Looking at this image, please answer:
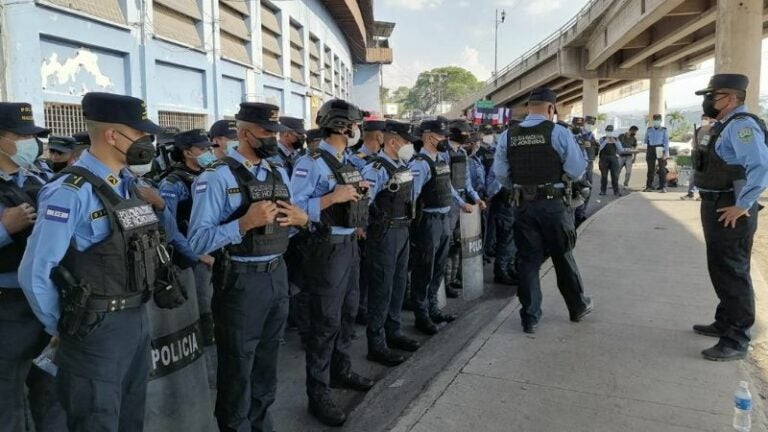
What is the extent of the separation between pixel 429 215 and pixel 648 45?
25437 mm

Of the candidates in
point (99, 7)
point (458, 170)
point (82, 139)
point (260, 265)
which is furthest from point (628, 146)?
point (260, 265)

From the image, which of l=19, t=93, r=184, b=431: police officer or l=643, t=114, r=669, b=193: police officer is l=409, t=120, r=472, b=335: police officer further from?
l=643, t=114, r=669, b=193: police officer

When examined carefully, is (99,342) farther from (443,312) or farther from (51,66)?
(51,66)

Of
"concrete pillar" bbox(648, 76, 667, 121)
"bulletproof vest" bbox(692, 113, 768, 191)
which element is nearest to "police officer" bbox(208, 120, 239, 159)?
"bulletproof vest" bbox(692, 113, 768, 191)

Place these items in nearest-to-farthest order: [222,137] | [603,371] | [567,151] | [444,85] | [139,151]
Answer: [139,151]
[603,371]
[567,151]
[222,137]
[444,85]

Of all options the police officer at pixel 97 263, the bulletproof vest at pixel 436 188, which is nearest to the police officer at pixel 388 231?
the bulletproof vest at pixel 436 188

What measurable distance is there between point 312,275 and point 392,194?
113 centimetres

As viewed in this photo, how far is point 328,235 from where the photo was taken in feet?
12.1

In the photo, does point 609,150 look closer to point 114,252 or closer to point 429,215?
point 429,215

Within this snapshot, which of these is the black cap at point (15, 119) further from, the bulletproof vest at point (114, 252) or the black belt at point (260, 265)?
the black belt at point (260, 265)

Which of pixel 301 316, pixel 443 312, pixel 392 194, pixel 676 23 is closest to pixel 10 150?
pixel 392 194

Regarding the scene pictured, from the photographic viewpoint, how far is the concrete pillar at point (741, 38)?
13781mm

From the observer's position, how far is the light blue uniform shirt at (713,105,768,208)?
3.84 meters

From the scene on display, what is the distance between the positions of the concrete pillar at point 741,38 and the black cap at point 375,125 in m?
12.8
